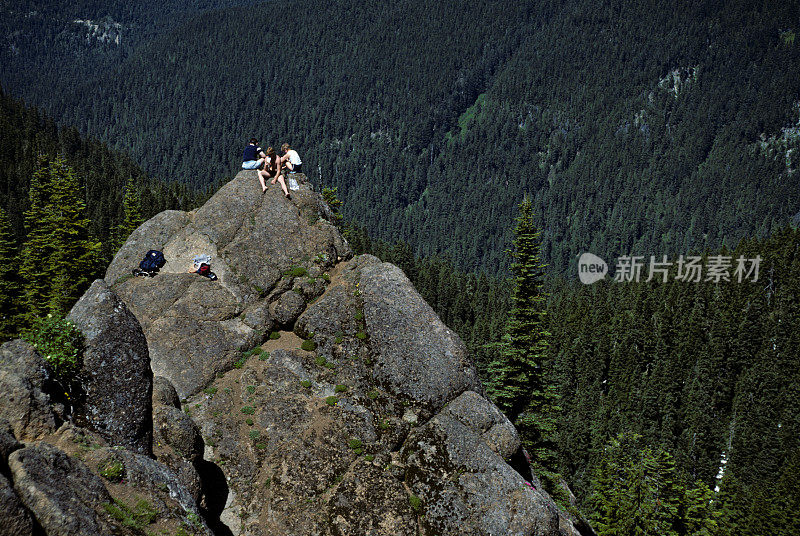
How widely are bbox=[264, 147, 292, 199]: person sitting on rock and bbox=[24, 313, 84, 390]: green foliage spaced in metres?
16.3

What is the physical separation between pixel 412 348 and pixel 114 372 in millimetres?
13562

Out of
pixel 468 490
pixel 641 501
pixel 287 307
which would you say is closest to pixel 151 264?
pixel 287 307

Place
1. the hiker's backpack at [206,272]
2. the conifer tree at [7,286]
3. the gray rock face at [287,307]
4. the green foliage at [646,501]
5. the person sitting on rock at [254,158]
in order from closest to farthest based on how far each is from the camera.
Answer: the gray rock face at [287,307] < the hiker's backpack at [206,272] < the person sitting on rock at [254,158] < the green foliage at [646,501] < the conifer tree at [7,286]

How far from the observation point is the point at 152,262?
29.7 metres

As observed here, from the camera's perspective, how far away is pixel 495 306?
16488 cm

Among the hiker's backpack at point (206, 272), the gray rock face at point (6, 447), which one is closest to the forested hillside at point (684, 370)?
the hiker's backpack at point (206, 272)

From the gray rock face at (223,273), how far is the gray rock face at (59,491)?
36.3 ft

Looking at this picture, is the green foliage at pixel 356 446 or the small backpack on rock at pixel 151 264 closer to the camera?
the green foliage at pixel 356 446

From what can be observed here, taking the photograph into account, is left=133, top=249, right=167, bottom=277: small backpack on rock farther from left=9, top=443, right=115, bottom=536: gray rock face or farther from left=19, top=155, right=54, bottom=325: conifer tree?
left=19, top=155, right=54, bottom=325: conifer tree

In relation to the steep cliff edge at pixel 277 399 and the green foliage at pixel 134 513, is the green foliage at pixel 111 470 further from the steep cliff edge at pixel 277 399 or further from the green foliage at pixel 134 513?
the green foliage at pixel 134 513

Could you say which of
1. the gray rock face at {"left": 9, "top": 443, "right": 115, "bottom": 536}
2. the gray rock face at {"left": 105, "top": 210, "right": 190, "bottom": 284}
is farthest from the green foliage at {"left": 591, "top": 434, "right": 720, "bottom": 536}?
the gray rock face at {"left": 9, "top": 443, "right": 115, "bottom": 536}

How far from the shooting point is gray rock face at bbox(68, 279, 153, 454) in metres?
18.5

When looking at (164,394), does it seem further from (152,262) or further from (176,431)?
(152,262)

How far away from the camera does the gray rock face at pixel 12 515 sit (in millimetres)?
10977
